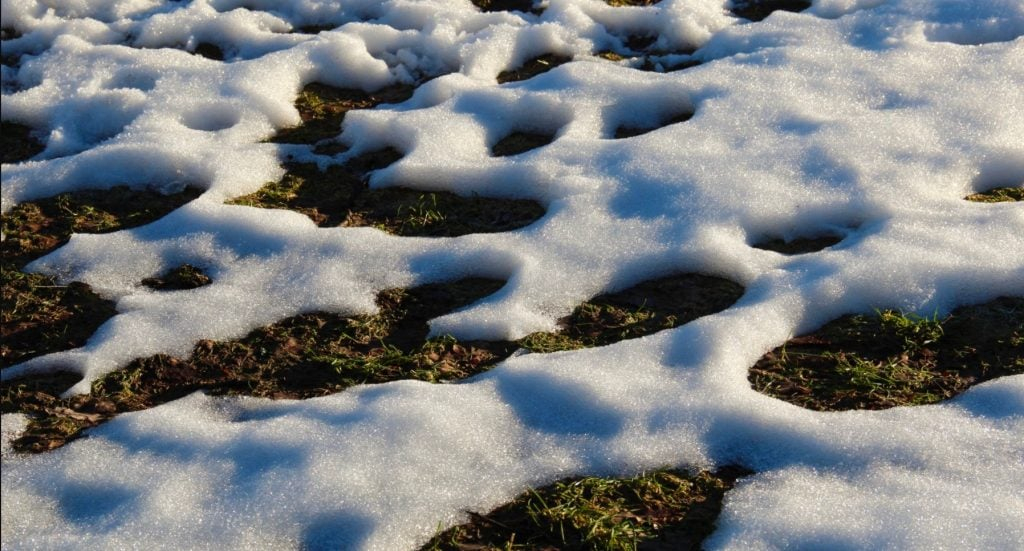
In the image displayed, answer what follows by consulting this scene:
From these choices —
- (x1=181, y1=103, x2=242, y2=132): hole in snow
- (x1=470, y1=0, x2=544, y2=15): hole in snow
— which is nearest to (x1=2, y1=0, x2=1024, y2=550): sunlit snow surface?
(x1=181, y1=103, x2=242, y2=132): hole in snow

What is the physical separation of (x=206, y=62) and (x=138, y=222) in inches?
54.4

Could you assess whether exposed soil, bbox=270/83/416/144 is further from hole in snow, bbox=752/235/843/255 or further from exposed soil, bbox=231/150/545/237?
hole in snow, bbox=752/235/843/255

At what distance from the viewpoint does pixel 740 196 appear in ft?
12.6

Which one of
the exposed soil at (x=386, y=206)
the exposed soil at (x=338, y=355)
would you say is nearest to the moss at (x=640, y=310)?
the exposed soil at (x=338, y=355)

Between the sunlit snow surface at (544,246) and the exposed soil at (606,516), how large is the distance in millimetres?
53

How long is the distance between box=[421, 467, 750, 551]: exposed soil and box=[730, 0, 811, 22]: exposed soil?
3.48 meters

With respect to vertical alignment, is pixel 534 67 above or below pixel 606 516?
above

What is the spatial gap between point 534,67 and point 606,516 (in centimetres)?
311

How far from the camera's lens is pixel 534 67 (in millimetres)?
5176

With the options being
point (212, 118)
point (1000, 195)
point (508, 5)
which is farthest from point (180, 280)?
point (1000, 195)

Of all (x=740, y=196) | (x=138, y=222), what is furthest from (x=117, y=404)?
(x=740, y=196)

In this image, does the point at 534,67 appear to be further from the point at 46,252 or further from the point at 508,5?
the point at 46,252

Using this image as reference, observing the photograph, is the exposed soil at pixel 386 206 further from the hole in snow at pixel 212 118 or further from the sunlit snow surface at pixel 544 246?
the hole in snow at pixel 212 118

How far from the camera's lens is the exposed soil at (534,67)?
16.7 feet
